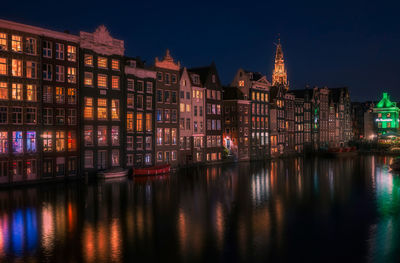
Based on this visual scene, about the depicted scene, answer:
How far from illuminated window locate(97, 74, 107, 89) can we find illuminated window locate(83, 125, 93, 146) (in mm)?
6988

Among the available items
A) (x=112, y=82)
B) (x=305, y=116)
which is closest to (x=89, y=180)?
(x=112, y=82)

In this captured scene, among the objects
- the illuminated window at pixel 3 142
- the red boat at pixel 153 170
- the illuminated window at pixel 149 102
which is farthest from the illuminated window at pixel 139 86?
the illuminated window at pixel 3 142

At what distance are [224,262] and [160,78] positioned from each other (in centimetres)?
5469

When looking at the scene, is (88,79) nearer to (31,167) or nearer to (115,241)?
(31,167)

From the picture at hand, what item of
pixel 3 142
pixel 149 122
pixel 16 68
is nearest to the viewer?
pixel 3 142

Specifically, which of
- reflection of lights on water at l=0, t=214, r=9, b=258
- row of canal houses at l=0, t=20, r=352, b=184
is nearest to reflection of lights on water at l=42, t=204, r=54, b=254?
reflection of lights on water at l=0, t=214, r=9, b=258

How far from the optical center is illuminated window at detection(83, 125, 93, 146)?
62.2 meters

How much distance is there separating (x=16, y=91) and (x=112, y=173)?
18.1 m

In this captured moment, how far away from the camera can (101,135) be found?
2542 inches

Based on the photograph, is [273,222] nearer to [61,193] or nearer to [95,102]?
[61,193]

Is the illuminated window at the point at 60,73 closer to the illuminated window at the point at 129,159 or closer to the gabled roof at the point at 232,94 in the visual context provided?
the illuminated window at the point at 129,159

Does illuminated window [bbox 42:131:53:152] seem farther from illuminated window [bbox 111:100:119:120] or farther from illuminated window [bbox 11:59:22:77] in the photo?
illuminated window [bbox 111:100:119:120]

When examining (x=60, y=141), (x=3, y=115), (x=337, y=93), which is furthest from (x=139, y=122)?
(x=337, y=93)

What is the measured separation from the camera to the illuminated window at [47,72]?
189 feet
